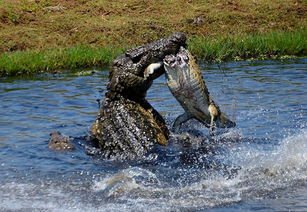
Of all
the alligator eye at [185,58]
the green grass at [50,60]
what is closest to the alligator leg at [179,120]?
the alligator eye at [185,58]

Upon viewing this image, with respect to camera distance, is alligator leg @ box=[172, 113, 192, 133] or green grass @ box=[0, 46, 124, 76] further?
green grass @ box=[0, 46, 124, 76]

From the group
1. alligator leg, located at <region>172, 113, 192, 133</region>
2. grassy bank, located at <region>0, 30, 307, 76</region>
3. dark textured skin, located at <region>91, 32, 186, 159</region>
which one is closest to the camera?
dark textured skin, located at <region>91, 32, 186, 159</region>

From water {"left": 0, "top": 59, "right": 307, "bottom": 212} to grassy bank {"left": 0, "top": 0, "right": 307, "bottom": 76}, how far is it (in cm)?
346

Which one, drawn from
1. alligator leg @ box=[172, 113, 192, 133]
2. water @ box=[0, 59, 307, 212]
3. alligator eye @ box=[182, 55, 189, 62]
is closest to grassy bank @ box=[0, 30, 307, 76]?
water @ box=[0, 59, 307, 212]

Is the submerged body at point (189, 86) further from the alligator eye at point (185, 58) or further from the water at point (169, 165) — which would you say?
the water at point (169, 165)

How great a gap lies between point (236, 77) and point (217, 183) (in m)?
6.32

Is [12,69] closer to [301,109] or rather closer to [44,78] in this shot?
[44,78]

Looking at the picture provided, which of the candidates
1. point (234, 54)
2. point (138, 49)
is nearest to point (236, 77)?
point (234, 54)

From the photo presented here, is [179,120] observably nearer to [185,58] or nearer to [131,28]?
[185,58]

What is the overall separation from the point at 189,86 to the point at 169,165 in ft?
2.45

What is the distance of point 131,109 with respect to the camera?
725 cm

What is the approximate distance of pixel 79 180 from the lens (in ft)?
21.3

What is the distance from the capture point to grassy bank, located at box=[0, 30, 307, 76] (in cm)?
1389

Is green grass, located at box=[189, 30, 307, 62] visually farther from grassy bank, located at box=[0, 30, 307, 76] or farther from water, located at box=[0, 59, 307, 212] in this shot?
water, located at box=[0, 59, 307, 212]
